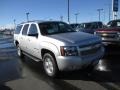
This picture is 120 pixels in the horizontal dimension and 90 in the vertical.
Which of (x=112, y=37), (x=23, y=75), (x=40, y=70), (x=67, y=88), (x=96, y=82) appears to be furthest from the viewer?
(x=112, y=37)

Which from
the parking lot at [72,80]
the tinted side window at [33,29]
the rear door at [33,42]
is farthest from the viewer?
the tinted side window at [33,29]

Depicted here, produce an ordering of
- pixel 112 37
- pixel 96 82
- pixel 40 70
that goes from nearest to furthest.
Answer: pixel 96 82, pixel 40 70, pixel 112 37

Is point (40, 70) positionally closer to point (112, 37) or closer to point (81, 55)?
point (81, 55)

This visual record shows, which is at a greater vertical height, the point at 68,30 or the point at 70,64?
the point at 68,30

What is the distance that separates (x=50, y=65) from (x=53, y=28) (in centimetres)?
174

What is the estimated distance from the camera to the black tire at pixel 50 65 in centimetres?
747

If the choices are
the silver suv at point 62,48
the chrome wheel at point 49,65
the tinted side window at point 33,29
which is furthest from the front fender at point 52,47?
the tinted side window at point 33,29

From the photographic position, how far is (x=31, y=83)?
7.18 metres

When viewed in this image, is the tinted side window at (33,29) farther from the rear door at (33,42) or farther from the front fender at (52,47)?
the front fender at (52,47)

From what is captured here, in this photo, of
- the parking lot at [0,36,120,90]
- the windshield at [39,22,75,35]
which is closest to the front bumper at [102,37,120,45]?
the parking lot at [0,36,120,90]

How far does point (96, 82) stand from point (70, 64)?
0.92 meters

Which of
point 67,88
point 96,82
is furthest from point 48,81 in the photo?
point 96,82

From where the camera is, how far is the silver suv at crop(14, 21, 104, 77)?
701cm

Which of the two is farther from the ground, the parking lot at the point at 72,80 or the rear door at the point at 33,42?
the rear door at the point at 33,42
